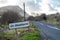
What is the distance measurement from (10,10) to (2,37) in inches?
272

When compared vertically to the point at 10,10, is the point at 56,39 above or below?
below

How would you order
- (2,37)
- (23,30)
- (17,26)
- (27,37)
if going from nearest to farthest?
(2,37)
(27,37)
(17,26)
(23,30)

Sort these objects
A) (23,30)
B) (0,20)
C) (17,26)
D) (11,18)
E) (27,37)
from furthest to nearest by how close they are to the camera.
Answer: (11,18) → (0,20) → (23,30) → (17,26) → (27,37)

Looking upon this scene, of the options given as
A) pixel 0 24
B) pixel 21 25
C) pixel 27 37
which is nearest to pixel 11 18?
pixel 0 24

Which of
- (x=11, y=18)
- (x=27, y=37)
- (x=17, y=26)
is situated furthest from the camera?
(x=11, y=18)

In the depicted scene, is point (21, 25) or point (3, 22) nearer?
point (21, 25)

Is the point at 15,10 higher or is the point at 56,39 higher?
the point at 15,10

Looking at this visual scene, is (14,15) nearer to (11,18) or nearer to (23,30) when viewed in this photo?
(11,18)

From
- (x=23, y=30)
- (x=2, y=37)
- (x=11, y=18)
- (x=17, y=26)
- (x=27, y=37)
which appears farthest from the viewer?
(x=11, y=18)

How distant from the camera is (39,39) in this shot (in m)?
13.0

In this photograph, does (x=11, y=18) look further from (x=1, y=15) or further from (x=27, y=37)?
(x=27, y=37)

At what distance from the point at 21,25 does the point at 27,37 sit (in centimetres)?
135

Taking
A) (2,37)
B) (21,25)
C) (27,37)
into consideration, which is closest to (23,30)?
(21,25)

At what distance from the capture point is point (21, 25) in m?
14.3
